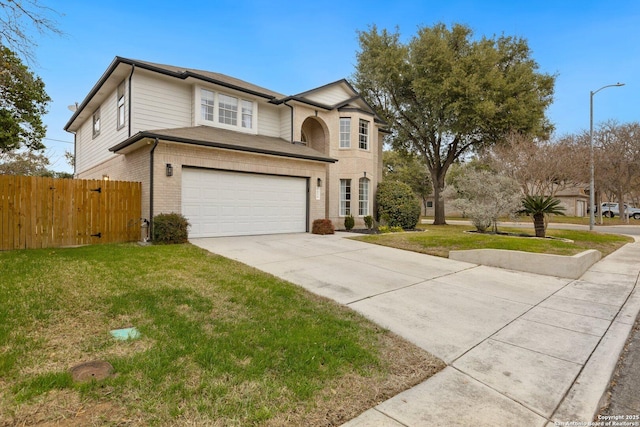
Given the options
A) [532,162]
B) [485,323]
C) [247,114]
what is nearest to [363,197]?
[247,114]

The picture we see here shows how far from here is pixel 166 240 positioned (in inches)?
368

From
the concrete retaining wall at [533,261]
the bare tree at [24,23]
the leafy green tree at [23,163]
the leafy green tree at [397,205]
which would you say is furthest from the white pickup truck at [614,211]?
the leafy green tree at [23,163]

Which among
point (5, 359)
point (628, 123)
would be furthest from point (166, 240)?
point (628, 123)

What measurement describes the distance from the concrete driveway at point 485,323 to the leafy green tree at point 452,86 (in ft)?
40.7

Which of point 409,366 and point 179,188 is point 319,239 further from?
point 409,366

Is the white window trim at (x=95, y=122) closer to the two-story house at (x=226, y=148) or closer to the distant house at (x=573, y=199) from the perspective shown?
the two-story house at (x=226, y=148)

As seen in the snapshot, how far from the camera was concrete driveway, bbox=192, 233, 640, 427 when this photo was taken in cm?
259

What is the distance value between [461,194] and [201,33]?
1509cm

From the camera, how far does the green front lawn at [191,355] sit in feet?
7.48

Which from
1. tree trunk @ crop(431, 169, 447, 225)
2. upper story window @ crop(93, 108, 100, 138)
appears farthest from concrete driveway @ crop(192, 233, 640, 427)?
tree trunk @ crop(431, 169, 447, 225)

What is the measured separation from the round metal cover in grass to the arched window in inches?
565

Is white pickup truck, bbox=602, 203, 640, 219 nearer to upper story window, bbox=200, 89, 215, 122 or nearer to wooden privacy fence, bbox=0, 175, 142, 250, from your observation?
upper story window, bbox=200, 89, 215, 122

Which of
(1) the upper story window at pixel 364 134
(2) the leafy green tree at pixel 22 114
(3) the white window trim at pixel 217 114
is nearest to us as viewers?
(3) the white window trim at pixel 217 114

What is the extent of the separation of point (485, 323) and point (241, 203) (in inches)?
361
